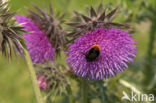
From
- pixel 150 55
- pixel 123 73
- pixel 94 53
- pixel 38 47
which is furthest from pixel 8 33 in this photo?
pixel 150 55

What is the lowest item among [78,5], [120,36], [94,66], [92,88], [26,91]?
[26,91]

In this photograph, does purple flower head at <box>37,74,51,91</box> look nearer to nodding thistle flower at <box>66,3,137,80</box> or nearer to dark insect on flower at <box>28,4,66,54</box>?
dark insect on flower at <box>28,4,66,54</box>

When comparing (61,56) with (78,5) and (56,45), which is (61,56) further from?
(78,5)

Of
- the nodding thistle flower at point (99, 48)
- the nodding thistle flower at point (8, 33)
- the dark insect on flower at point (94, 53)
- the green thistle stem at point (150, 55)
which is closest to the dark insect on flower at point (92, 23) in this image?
the nodding thistle flower at point (99, 48)

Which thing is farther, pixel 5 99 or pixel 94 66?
pixel 5 99

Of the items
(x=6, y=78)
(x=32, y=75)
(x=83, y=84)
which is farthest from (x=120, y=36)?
(x=6, y=78)

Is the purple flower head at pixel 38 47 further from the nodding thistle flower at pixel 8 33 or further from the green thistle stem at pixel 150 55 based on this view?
the green thistle stem at pixel 150 55

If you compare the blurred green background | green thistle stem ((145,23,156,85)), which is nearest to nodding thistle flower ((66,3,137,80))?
the blurred green background

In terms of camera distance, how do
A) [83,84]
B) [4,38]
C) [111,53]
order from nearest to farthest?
1. [4,38]
2. [111,53]
3. [83,84]
